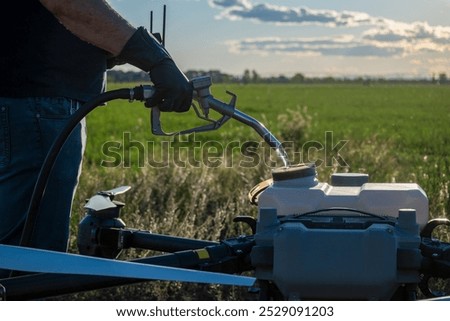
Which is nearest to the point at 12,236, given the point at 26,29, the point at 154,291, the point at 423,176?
the point at 26,29

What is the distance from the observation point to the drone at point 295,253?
2.20 meters

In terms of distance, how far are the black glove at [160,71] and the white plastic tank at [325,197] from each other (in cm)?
39

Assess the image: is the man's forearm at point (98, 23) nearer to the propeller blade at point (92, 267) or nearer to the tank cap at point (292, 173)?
the tank cap at point (292, 173)

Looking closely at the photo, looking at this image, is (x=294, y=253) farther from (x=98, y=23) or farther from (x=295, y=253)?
(x=98, y=23)

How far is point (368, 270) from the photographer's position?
243 cm

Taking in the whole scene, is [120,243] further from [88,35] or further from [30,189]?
[88,35]

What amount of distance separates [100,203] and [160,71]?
728mm

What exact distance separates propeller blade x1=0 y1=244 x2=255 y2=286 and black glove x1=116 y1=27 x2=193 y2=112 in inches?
30.5

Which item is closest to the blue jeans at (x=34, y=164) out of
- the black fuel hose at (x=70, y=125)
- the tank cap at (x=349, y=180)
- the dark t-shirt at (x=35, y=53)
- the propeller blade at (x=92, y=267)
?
the dark t-shirt at (x=35, y=53)

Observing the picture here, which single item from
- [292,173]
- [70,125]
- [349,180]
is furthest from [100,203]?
[349,180]

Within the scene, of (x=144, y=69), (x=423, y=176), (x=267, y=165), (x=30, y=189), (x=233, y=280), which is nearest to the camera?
(x=233, y=280)

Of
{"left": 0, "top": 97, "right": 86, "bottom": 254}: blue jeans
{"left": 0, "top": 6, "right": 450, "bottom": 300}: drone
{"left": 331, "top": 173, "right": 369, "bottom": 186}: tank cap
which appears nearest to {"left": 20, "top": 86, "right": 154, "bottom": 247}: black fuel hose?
{"left": 0, "top": 6, "right": 450, "bottom": 300}: drone
